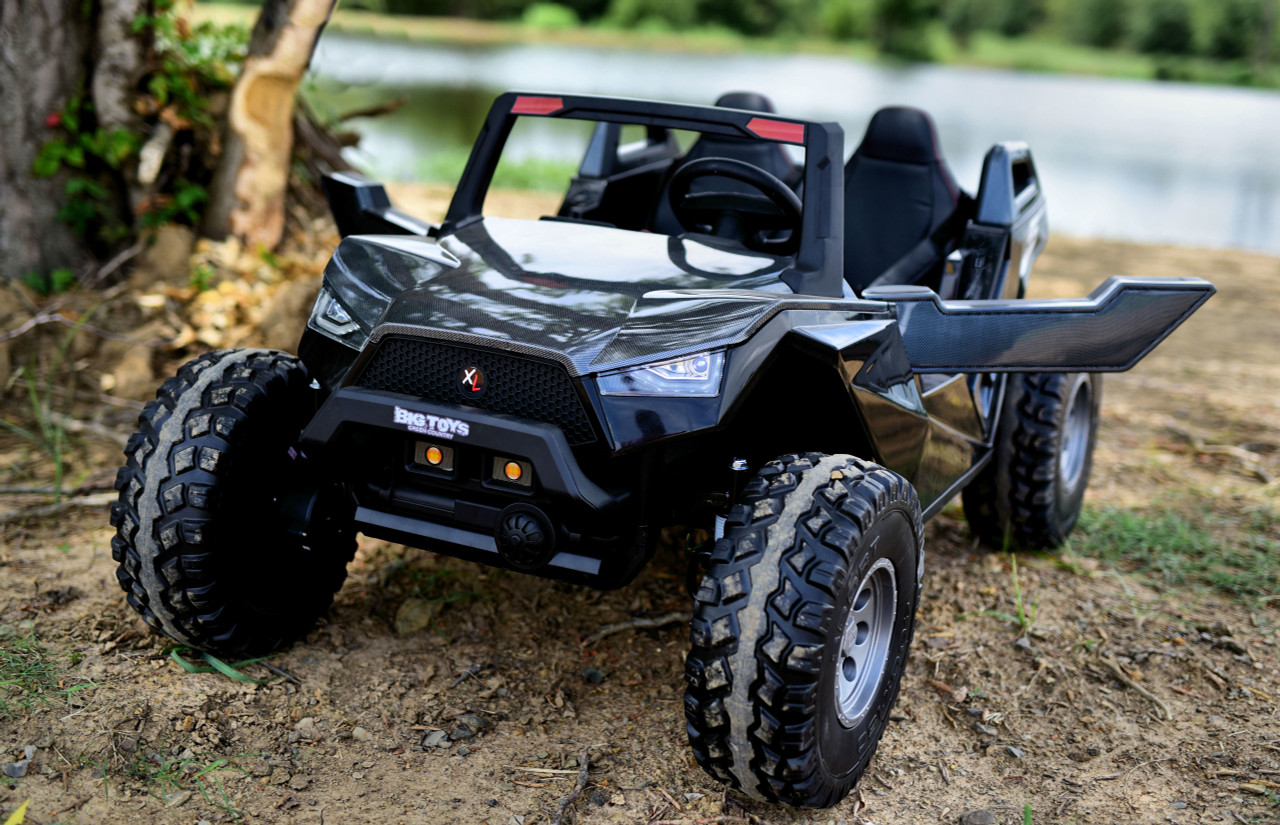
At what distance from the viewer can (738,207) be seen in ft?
11.7

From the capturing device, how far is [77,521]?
404 centimetres

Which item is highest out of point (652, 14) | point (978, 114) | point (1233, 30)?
point (1233, 30)

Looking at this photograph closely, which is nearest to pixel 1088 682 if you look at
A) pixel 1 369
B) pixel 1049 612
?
pixel 1049 612

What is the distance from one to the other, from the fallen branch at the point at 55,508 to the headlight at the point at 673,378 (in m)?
2.30

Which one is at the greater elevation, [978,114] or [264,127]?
[264,127]

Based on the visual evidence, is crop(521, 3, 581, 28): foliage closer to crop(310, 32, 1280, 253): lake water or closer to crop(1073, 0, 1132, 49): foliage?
crop(310, 32, 1280, 253): lake water

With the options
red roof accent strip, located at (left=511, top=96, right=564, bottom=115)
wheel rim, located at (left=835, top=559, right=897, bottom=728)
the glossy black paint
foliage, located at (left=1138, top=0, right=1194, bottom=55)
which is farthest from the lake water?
foliage, located at (left=1138, top=0, right=1194, bottom=55)

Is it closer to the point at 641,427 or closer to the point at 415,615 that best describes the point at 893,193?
the point at 641,427

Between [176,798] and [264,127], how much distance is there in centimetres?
368

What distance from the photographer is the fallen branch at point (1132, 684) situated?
331cm

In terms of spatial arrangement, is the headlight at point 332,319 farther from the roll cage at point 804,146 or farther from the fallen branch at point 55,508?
the fallen branch at point 55,508

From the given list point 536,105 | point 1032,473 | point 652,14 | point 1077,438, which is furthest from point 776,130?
point 652,14

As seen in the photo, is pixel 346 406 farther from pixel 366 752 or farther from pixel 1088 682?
pixel 1088 682

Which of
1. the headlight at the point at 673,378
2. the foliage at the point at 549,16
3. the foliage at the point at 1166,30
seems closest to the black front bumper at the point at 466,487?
the headlight at the point at 673,378
